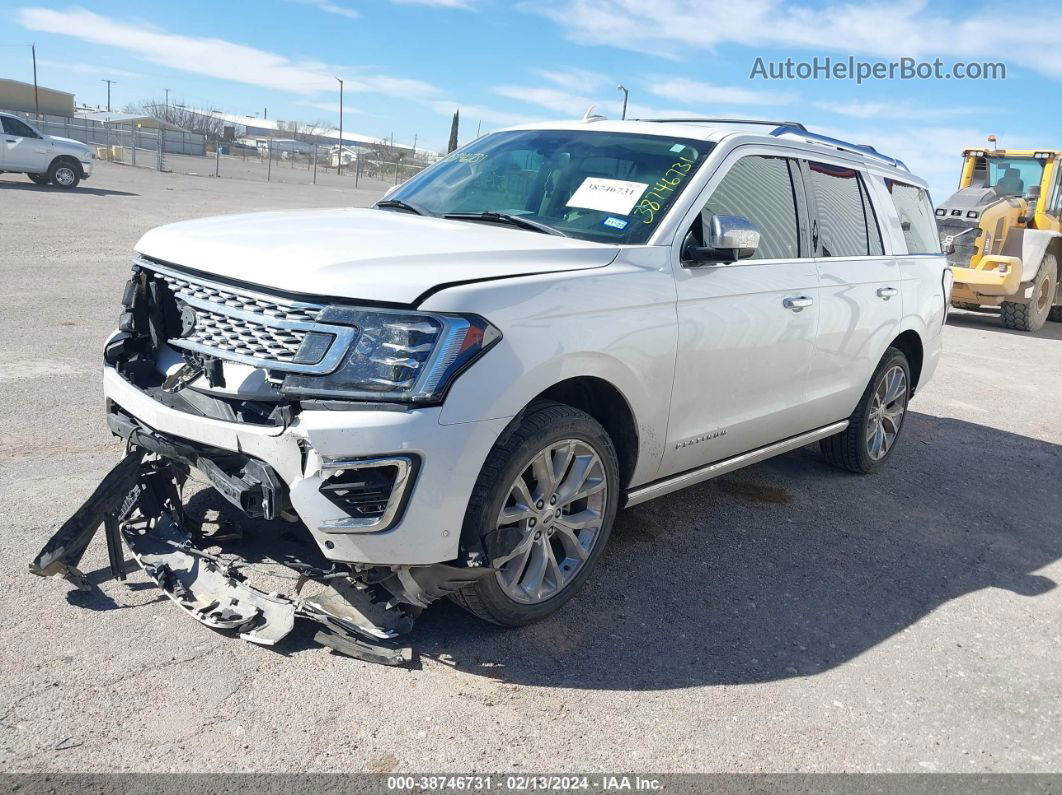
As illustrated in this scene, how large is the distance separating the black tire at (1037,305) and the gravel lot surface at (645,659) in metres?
10.2

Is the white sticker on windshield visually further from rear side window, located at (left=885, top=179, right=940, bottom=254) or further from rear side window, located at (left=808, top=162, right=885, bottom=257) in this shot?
rear side window, located at (left=885, top=179, right=940, bottom=254)

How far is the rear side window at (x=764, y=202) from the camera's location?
14.0ft

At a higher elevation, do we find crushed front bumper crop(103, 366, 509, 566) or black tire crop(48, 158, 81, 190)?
crushed front bumper crop(103, 366, 509, 566)

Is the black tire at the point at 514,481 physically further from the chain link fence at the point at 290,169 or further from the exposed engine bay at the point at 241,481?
the chain link fence at the point at 290,169

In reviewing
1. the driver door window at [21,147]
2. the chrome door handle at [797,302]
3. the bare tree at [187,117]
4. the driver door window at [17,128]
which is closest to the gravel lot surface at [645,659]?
the chrome door handle at [797,302]

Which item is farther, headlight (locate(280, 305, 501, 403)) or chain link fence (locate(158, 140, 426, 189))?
chain link fence (locate(158, 140, 426, 189))

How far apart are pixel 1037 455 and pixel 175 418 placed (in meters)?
6.54

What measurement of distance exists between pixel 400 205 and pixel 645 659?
2575 millimetres

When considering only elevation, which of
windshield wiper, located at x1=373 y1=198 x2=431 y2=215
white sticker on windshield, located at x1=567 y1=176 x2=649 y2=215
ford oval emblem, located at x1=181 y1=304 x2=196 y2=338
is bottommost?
ford oval emblem, located at x1=181 y1=304 x2=196 y2=338

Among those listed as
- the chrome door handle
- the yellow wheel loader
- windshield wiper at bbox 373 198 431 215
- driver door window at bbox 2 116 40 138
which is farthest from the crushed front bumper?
driver door window at bbox 2 116 40 138

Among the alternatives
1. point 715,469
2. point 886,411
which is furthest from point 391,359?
point 886,411

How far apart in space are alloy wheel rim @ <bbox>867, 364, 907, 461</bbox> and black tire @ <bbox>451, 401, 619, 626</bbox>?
2.82 meters

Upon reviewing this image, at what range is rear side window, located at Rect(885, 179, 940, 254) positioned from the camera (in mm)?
6051

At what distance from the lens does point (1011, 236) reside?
14.9 m
